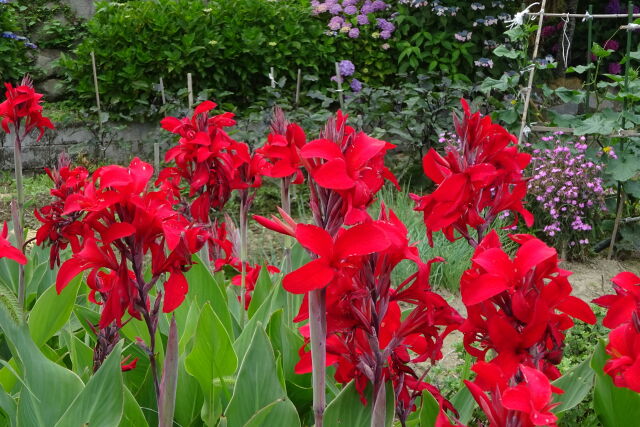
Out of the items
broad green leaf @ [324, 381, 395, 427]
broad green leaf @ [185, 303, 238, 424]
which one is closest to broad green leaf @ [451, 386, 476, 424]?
broad green leaf @ [324, 381, 395, 427]

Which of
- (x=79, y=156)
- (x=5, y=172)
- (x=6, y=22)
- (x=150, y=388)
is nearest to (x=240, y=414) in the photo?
(x=150, y=388)

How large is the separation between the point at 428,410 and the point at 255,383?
0.29m

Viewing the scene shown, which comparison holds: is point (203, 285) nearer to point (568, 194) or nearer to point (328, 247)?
point (328, 247)

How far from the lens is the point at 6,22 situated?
6.60 metres

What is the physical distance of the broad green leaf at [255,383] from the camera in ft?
3.88

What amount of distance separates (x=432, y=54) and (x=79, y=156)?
3157 millimetres

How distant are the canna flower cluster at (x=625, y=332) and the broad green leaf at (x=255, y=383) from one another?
0.51 metres

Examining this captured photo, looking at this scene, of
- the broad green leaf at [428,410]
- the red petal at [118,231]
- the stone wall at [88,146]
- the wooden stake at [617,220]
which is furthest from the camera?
the stone wall at [88,146]

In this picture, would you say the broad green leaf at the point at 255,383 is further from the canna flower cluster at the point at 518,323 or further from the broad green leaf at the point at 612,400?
the broad green leaf at the point at 612,400

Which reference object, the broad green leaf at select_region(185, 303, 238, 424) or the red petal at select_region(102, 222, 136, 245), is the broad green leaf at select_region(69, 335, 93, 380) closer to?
the broad green leaf at select_region(185, 303, 238, 424)

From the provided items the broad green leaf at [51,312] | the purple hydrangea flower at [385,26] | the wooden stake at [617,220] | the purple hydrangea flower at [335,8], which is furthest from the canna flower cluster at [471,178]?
the purple hydrangea flower at [335,8]

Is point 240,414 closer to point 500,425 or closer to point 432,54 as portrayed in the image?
point 500,425

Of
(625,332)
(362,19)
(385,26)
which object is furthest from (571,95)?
(625,332)

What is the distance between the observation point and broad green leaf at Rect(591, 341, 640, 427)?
117 centimetres
